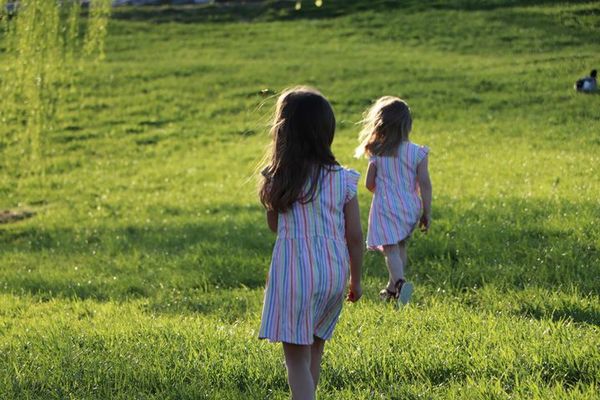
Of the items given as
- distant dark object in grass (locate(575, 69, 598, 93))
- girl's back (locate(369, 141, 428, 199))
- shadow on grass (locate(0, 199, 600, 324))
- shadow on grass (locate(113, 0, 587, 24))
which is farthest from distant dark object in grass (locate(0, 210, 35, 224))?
shadow on grass (locate(113, 0, 587, 24))

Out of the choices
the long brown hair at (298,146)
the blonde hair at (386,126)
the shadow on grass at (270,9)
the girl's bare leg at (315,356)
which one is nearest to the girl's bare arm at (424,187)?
the blonde hair at (386,126)

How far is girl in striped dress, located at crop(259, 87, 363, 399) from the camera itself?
445cm

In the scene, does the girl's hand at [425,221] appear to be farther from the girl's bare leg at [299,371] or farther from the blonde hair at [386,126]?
the girl's bare leg at [299,371]

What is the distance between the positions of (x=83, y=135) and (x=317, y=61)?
10374mm

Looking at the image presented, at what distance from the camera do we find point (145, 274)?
10.3 m

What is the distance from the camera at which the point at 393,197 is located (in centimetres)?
772

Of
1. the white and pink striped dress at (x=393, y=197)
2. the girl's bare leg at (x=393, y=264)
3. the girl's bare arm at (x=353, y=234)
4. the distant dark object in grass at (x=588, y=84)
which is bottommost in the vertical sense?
the girl's bare leg at (x=393, y=264)

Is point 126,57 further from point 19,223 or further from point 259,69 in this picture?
point 19,223

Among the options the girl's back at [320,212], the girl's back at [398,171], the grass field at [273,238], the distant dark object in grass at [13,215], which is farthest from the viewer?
the distant dark object in grass at [13,215]

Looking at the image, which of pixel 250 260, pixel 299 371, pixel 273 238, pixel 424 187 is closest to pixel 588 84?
pixel 273 238

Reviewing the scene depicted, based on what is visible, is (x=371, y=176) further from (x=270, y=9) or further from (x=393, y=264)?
(x=270, y=9)

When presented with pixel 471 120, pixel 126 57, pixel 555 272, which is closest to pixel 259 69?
pixel 126 57

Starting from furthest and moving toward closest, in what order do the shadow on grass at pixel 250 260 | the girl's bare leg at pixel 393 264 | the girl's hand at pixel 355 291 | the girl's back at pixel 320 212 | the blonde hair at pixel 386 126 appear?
the shadow on grass at pixel 250 260
the girl's bare leg at pixel 393 264
the blonde hair at pixel 386 126
the girl's hand at pixel 355 291
the girl's back at pixel 320 212

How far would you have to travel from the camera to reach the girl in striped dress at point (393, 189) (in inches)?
299
